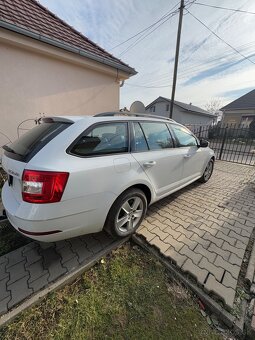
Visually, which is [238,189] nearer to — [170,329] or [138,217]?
[138,217]

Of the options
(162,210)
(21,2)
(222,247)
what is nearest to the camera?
(222,247)

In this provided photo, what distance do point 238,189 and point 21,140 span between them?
4.85 meters

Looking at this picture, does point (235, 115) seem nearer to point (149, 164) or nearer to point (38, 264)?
point (149, 164)

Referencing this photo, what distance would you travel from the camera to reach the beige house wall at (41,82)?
4.11 meters

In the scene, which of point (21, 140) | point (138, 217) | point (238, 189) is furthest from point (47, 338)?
point (238, 189)

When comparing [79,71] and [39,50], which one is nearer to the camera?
[39,50]

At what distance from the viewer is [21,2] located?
502 cm

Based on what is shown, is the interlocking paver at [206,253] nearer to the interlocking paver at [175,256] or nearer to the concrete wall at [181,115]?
the interlocking paver at [175,256]

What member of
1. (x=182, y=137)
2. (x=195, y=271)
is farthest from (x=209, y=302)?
(x=182, y=137)

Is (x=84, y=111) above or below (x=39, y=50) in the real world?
below

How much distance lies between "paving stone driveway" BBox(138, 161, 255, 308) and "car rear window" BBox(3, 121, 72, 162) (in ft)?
5.86

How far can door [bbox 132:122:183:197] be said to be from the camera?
7.88 feet

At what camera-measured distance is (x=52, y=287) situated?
173 cm

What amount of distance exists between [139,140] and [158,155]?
16.1 inches
